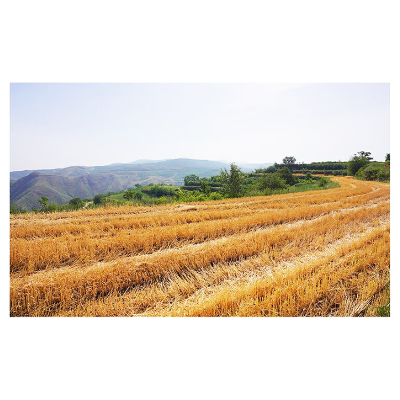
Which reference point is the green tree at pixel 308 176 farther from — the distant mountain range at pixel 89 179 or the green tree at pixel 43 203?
the green tree at pixel 43 203

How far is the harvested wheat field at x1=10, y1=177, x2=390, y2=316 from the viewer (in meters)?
2.01

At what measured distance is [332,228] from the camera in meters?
4.04

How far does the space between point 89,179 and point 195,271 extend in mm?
14289

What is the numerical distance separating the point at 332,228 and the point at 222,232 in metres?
2.53

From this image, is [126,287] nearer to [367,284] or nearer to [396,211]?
[367,284]

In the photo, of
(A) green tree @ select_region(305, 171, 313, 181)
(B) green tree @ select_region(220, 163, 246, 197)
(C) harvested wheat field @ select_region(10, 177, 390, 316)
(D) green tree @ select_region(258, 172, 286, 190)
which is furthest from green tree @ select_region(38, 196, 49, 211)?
(A) green tree @ select_region(305, 171, 313, 181)

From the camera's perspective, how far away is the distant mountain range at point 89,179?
15.1ft

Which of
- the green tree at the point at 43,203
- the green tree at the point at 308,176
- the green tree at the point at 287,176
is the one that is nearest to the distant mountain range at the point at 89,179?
the green tree at the point at 43,203

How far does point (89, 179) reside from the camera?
13688 mm

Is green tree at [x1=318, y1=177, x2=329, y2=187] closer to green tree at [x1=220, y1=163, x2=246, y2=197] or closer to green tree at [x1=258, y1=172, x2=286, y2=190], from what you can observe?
green tree at [x1=258, y1=172, x2=286, y2=190]

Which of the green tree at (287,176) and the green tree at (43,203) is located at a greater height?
the green tree at (287,176)

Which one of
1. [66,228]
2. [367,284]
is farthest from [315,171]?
[66,228]

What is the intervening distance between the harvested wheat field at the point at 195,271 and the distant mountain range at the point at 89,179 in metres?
1.09

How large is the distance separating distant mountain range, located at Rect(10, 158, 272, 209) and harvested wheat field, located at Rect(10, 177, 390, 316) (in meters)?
1.09
